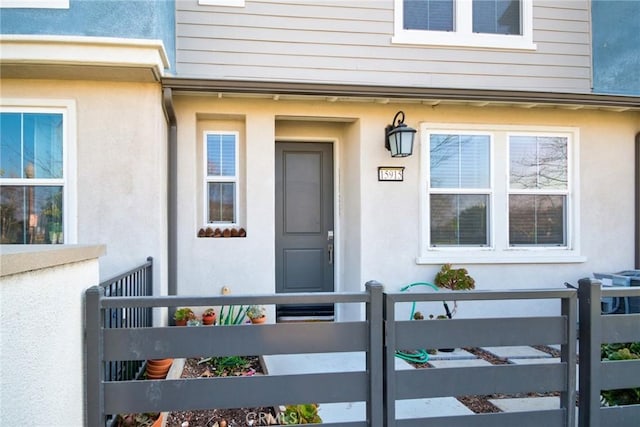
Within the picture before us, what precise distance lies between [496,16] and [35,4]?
4.99 m

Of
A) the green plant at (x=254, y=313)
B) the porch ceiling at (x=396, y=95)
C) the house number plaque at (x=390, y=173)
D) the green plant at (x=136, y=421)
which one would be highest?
the porch ceiling at (x=396, y=95)

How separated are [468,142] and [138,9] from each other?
12.6 feet

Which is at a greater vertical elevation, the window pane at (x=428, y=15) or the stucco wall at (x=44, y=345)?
the window pane at (x=428, y=15)

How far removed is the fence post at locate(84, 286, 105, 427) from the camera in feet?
5.96

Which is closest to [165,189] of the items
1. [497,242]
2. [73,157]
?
[73,157]

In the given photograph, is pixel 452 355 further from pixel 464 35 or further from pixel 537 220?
pixel 464 35

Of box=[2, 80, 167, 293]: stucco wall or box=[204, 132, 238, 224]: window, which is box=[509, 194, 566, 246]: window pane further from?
box=[2, 80, 167, 293]: stucco wall

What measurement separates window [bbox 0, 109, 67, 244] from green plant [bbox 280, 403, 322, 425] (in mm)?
2795

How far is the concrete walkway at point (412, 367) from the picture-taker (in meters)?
2.88

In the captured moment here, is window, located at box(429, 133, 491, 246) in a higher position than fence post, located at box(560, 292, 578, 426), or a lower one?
higher

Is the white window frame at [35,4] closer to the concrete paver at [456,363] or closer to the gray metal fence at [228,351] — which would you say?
the gray metal fence at [228,351]

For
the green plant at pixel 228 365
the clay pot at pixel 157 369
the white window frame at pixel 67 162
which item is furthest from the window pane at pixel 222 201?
the clay pot at pixel 157 369

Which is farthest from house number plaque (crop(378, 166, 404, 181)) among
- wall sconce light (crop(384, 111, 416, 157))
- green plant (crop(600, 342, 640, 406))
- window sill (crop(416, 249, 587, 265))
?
green plant (crop(600, 342, 640, 406))

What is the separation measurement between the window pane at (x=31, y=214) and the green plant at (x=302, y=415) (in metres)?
2.80
